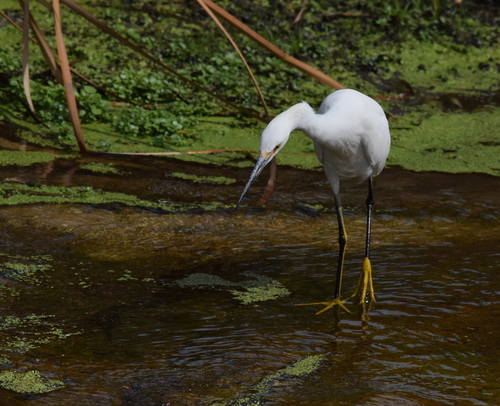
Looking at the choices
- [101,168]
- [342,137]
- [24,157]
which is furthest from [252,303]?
[24,157]

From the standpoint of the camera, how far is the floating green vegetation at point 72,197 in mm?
3748

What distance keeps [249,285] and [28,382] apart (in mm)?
1136

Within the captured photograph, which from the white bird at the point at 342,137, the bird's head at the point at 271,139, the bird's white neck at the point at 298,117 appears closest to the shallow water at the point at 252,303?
the white bird at the point at 342,137

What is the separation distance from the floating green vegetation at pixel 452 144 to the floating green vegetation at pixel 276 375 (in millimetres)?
2639

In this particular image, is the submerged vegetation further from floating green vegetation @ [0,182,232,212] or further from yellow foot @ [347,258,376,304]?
yellow foot @ [347,258,376,304]


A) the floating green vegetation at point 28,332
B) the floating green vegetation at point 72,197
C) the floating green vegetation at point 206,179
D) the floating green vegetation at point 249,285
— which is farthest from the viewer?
the floating green vegetation at point 206,179

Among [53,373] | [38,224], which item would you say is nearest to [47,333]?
[53,373]

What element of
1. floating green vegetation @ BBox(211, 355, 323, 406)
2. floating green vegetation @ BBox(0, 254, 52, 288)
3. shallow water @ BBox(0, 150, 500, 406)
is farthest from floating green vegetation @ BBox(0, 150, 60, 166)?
floating green vegetation @ BBox(211, 355, 323, 406)

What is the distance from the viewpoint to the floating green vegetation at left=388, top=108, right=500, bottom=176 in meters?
4.79

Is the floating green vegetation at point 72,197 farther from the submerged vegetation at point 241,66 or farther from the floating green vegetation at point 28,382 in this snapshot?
the floating green vegetation at point 28,382

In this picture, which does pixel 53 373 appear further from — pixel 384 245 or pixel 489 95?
pixel 489 95

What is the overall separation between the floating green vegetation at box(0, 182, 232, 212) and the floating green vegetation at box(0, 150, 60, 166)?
45 centimetres

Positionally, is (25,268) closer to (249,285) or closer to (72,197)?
(72,197)

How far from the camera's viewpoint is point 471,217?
3.84m
